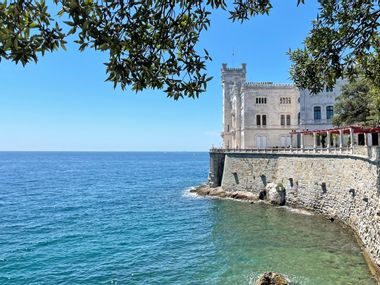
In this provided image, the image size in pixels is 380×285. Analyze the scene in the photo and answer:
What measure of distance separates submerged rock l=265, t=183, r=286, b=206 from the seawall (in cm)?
44

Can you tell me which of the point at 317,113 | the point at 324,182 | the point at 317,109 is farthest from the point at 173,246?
the point at 317,109

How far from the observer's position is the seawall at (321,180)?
19923 millimetres

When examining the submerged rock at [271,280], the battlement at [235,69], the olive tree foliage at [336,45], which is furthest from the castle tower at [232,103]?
the olive tree foliage at [336,45]

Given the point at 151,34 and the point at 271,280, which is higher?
the point at 151,34

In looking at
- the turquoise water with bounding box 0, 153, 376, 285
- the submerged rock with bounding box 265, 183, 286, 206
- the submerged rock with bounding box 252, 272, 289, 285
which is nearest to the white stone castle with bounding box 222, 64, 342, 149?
the submerged rock with bounding box 265, 183, 286, 206

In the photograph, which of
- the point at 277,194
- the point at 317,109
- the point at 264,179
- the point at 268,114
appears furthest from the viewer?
the point at 268,114

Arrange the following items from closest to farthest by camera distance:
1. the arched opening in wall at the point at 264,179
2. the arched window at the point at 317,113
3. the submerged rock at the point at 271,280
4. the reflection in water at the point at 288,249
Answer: the submerged rock at the point at 271,280
the reflection in water at the point at 288,249
the arched opening in wall at the point at 264,179
the arched window at the point at 317,113

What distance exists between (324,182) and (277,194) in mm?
6287

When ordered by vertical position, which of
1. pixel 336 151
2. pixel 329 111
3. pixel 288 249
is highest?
pixel 329 111

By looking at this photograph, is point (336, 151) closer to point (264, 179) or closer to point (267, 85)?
point (264, 179)

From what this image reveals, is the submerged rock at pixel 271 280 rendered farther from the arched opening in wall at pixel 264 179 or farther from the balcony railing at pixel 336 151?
the arched opening in wall at pixel 264 179

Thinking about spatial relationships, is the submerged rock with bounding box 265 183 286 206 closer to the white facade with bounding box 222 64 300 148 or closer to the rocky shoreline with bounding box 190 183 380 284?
the rocky shoreline with bounding box 190 183 380 284

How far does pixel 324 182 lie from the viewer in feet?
99.0

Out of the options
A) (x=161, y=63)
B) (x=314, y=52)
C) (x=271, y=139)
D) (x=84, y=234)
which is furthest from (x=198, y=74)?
(x=271, y=139)
